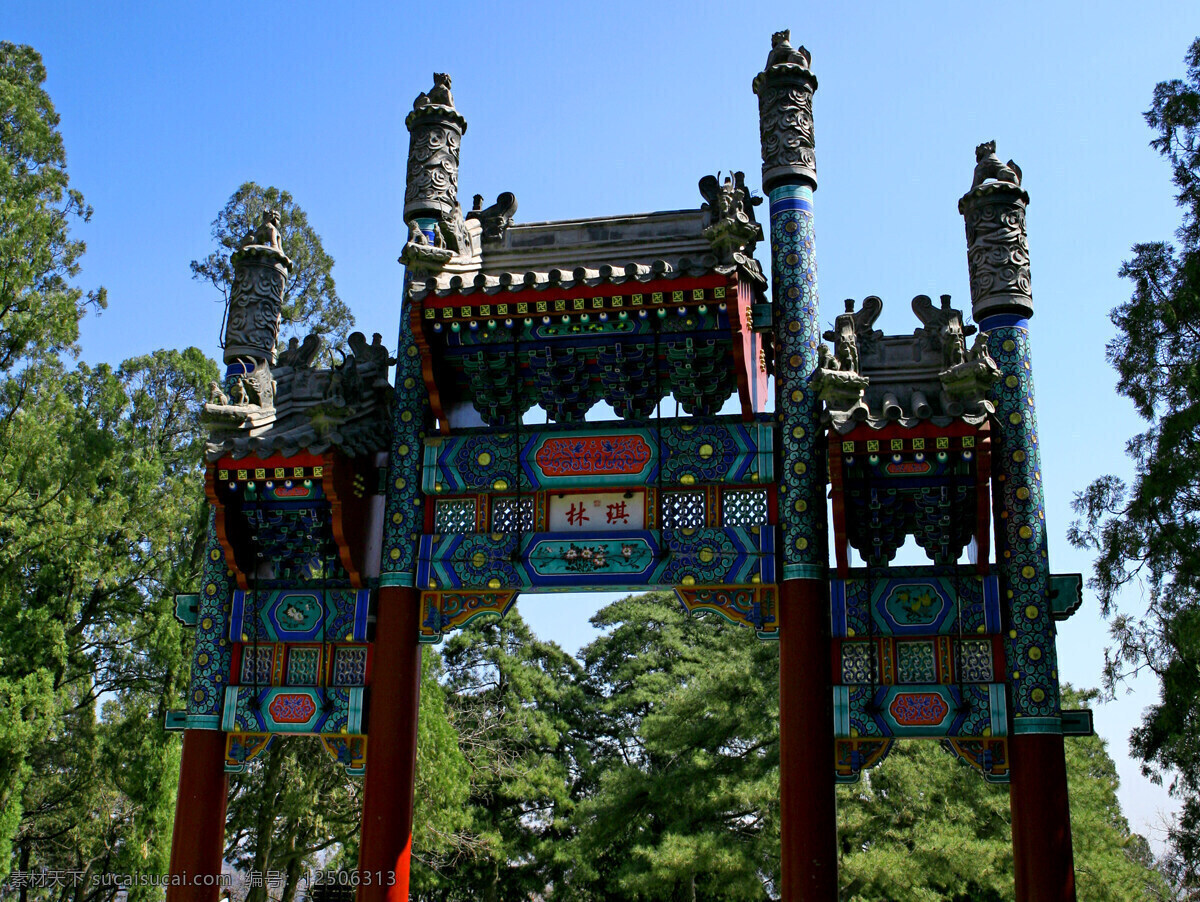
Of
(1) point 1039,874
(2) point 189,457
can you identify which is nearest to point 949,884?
(1) point 1039,874

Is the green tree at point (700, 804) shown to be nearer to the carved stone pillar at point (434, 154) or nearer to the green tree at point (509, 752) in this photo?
the green tree at point (509, 752)

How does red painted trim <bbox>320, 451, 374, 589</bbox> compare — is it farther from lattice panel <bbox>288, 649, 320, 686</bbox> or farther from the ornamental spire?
the ornamental spire

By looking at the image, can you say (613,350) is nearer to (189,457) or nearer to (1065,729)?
(1065,729)

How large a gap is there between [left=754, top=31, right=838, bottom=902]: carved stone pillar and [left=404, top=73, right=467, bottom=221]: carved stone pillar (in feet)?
8.81

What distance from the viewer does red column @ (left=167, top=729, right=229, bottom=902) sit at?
9.05 m

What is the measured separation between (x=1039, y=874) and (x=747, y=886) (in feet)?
26.8

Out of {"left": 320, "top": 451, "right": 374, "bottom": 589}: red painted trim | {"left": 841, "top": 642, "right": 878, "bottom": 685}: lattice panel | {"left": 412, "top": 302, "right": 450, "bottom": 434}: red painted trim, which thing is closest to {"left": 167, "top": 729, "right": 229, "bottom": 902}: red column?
{"left": 320, "top": 451, "right": 374, "bottom": 589}: red painted trim

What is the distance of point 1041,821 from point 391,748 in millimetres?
4671

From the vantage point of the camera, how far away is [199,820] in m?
9.12

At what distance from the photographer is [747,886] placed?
50.6ft

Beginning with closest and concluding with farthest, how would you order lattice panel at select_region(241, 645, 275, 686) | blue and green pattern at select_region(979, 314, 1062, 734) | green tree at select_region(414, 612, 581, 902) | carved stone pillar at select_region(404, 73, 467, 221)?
A: blue and green pattern at select_region(979, 314, 1062, 734) < lattice panel at select_region(241, 645, 275, 686) < carved stone pillar at select_region(404, 73, 467, 221) < green tree at select_region(414, 612, 581, 902)

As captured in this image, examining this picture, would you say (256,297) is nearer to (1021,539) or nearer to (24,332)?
(24,332)

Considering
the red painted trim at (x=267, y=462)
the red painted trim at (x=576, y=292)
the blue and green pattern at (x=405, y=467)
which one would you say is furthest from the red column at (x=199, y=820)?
the red painted trim at (x=576, y=292)

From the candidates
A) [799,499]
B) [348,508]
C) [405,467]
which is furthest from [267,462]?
[799,499]
